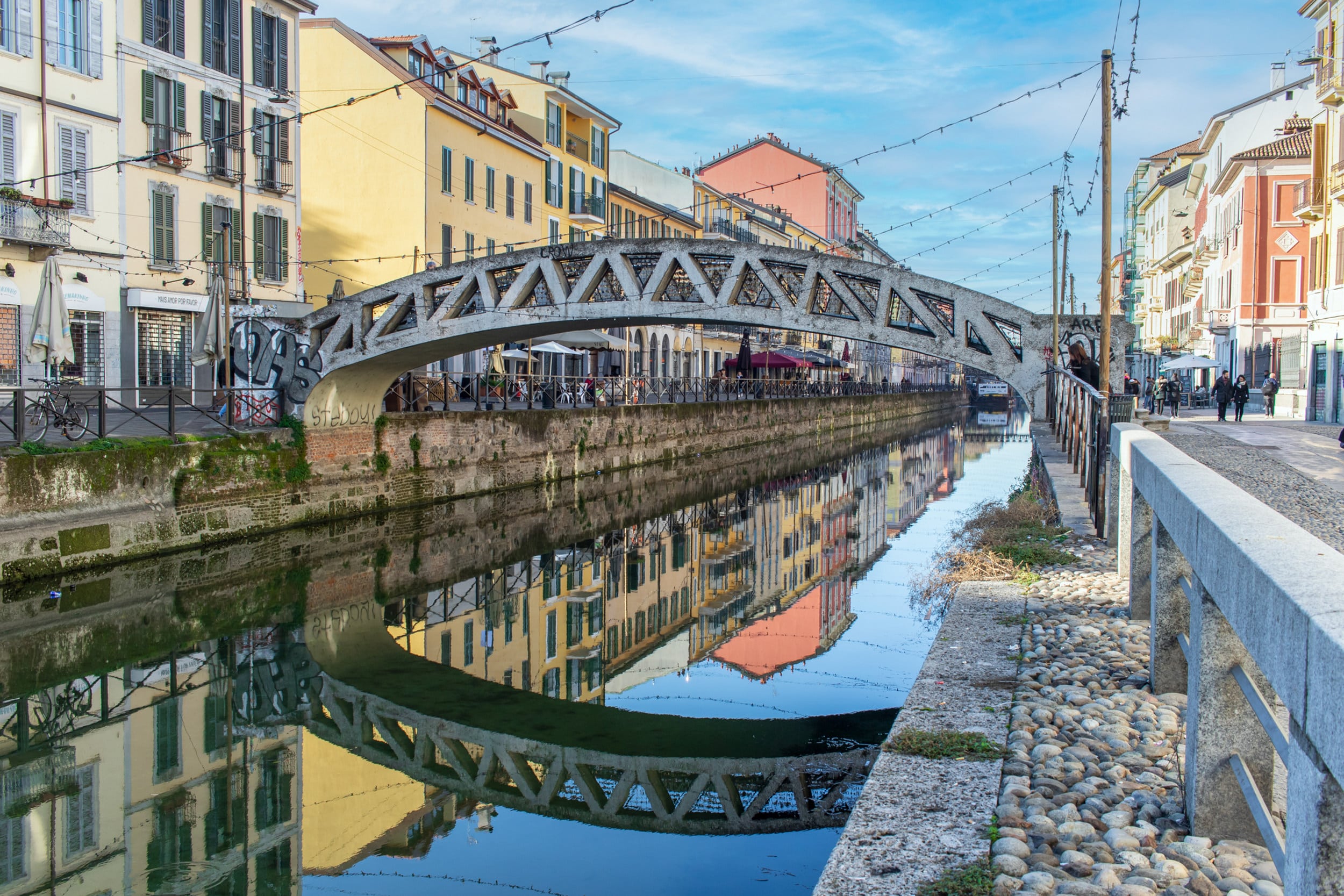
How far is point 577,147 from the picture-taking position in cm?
4491

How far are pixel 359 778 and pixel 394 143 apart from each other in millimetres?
26999

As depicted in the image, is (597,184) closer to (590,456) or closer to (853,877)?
(590,456)

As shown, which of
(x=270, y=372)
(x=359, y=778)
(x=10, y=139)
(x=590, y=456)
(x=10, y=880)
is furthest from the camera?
(x=590, y=456)

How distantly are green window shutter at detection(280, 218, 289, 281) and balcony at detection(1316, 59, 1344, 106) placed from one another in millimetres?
24522

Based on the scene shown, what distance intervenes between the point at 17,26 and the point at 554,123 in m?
22.7

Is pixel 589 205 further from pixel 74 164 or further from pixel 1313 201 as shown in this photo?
pixel 1313 201

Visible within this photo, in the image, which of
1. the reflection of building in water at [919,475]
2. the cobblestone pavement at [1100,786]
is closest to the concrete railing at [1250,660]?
the cobblestone pavement at [1100,786]

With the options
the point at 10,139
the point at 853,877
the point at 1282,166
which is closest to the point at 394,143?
the point at 10,139

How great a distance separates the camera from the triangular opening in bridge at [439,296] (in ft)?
60.8

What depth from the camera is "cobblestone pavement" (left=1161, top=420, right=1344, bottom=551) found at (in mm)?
7641

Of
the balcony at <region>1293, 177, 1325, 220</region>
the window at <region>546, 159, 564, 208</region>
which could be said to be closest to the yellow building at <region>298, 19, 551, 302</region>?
the window at <region>546, 159, 564, 208</region>

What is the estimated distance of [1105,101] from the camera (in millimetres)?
16938

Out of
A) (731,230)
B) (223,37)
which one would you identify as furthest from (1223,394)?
(731,230)

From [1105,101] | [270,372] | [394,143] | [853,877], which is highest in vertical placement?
[394,143]
